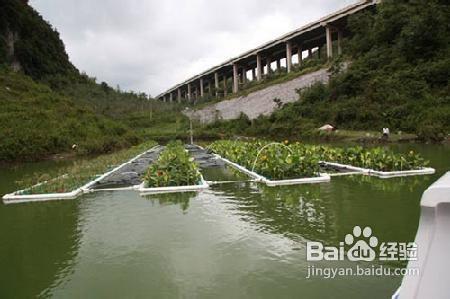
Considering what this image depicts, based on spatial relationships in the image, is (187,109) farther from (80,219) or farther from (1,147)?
(80,219)

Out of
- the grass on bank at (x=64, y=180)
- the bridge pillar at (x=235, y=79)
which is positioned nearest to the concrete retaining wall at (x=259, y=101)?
the bridge pillar at (x=235, y=79)

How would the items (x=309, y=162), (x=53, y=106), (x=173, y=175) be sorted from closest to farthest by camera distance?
(x=173, y=175) < (x=309, y=162) < (x=53, y=106)

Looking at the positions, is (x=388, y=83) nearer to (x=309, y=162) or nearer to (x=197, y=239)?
(x=309, y=162)

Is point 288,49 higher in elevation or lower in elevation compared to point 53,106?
higher

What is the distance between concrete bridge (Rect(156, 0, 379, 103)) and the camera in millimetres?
42688

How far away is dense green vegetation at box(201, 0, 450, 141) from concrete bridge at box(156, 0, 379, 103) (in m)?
4.14

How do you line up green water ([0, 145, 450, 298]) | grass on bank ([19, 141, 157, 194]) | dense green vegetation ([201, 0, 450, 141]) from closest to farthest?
green water ([0, 145, 450, 298]) → grass on bank ([19, 141, 157, 194]) → dense green vegetation ([201, 0, 450, 141])

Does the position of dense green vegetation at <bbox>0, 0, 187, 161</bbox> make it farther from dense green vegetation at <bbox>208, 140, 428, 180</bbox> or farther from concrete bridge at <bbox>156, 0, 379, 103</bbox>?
dense green vegetation at <bbox>208, 140, 428, 180</bbox>

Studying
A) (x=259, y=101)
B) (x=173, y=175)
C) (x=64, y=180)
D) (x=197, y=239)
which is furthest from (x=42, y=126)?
(x=259, y=101)

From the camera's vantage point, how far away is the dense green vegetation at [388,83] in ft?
82.3

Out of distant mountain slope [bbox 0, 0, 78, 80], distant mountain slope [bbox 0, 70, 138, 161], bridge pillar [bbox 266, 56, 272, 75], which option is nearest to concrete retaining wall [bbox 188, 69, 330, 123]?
bridge pillar [bbox 266, 56, 272, 75]

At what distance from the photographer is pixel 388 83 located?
2856 cm

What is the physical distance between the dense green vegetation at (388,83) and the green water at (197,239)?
15547 mm

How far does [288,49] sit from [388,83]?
→ 71.9 ft
